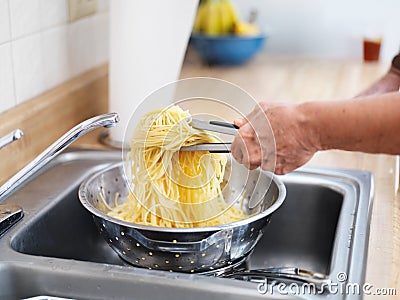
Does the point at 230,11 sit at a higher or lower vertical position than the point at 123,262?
higher

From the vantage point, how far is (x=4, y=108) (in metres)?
1.18

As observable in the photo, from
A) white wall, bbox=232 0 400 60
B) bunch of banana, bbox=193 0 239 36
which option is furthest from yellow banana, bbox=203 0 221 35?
white wall, bbox=232 0 400 60

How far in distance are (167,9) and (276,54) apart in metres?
1.14

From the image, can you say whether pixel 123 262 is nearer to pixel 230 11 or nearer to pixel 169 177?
pixel 169 177

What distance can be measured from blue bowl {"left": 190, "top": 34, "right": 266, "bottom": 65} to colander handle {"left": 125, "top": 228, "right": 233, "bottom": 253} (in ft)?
4.24

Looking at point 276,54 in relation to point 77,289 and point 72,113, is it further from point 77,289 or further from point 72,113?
point 77,289

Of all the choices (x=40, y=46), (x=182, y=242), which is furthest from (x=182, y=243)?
(x=40, y=46)

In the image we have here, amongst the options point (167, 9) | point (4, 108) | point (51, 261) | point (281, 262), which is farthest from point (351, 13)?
point (51, 261)

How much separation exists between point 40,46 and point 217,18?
40.3 inches

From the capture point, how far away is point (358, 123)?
857 millimetres

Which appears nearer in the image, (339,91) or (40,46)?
(40,46)

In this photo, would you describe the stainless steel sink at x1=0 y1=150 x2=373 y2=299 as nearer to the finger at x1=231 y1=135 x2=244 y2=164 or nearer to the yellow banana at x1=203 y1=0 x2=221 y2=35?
the finger at x1=231 y1=135 x2=244 y2=164

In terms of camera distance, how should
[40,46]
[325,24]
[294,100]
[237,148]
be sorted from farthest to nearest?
[325,24] → [294,100] → [40,46] → [237,148]

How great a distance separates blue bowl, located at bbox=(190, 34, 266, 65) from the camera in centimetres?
216
